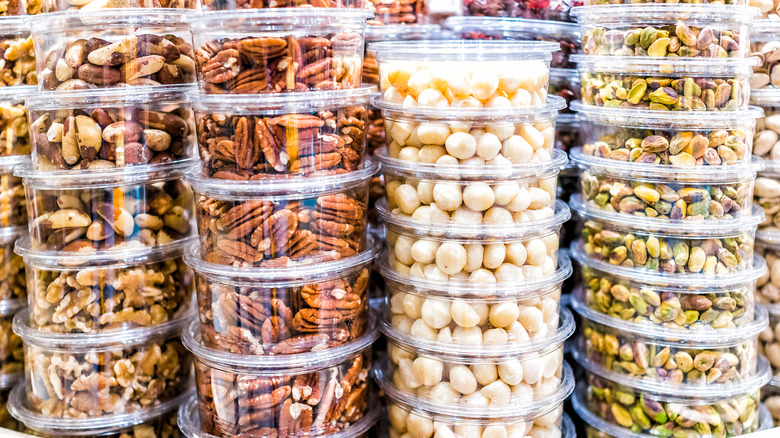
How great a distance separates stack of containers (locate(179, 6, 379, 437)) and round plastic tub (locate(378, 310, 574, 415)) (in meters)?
0.10

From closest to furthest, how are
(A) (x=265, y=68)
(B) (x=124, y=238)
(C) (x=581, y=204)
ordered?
(A) (x=265, y=68) < (B) (x=124, y=238) < (C) (x=581, y=204)

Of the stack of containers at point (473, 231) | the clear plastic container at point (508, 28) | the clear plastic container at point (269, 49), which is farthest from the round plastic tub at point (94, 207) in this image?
the clear plastic container at point (508, 28)

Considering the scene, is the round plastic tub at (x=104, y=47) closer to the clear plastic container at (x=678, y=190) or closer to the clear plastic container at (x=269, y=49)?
the clear plastic container at (x=269, y=49)

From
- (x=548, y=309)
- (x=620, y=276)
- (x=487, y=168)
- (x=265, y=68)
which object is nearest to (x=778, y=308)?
(x=620, y=276)

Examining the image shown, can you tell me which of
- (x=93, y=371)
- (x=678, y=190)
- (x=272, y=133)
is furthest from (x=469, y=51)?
(x=93, y=371)

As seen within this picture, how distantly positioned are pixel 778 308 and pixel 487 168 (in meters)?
0.74

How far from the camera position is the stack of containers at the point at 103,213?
1074mm

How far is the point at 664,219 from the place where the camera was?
3.76 ft

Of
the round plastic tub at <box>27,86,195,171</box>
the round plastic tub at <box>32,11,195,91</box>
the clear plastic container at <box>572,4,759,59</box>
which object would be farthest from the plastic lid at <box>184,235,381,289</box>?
the clear plastic container at <box>572,4,759,59</box>

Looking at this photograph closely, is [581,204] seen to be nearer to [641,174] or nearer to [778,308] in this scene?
[641,174]

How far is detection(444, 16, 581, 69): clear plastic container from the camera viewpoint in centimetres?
130

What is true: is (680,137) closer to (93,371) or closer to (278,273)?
(278,273)

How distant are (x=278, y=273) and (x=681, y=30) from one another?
0.77m

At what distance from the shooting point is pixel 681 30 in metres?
1.10
